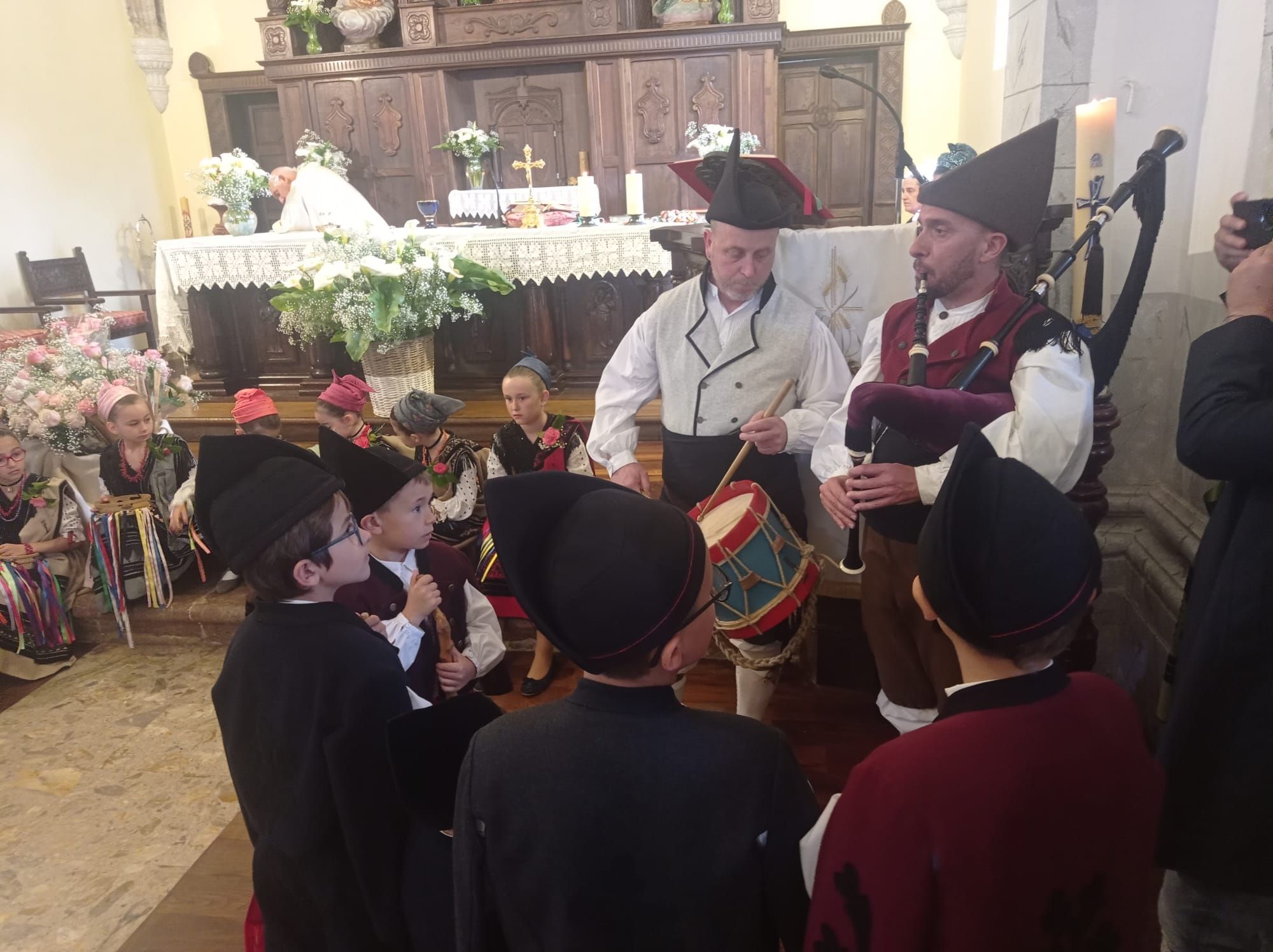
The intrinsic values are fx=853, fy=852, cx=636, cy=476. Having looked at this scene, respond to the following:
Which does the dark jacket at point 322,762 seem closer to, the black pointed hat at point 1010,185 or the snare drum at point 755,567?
the snare drum at point 755,567

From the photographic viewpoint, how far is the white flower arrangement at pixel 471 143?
6.69 meters

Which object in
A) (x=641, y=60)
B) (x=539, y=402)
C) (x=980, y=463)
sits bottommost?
(x=539, y=402)

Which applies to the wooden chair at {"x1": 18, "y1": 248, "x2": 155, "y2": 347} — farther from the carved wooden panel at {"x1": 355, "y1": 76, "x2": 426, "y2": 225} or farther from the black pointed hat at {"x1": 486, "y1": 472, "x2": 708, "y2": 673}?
the black pointed hat at {"x1": 486, "y1": 472, "x2": 708, "y2": 673}

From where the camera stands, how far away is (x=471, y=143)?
6695 mm

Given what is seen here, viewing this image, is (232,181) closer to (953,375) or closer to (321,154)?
(321,154)

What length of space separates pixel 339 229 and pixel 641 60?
3.56 metres

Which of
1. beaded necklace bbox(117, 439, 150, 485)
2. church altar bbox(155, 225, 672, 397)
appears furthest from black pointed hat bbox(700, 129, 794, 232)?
church altar bbox(155, 225, 672, 397)

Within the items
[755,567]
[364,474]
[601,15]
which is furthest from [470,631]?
[601,15]

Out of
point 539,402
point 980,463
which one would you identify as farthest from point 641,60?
point 980,463

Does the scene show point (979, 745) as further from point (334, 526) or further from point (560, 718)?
point (334, 526)

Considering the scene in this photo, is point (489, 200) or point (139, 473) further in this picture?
point (489, 200)

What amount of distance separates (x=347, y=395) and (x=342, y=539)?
2.15 metres

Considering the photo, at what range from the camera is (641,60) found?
6.99 m

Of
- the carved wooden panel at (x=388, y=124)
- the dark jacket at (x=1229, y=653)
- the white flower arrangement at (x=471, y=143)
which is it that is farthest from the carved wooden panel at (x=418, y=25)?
the dark jacket at (x=1229, y=653)
